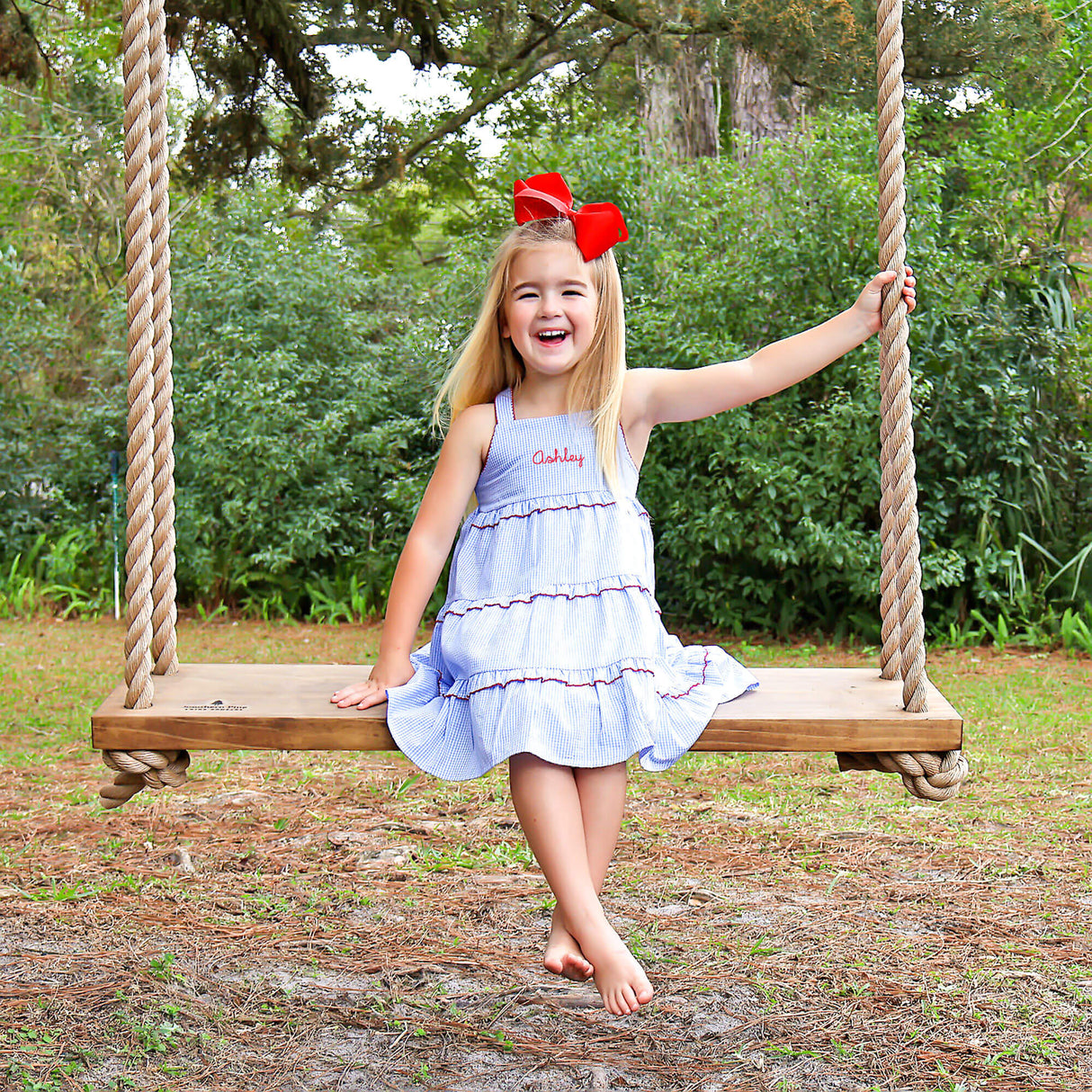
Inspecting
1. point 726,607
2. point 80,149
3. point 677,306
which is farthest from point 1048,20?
point 80,149

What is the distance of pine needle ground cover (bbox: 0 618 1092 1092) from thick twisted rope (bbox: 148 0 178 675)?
3.37 feet

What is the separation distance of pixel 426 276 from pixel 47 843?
27.7 ft

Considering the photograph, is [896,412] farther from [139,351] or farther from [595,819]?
[139,351]

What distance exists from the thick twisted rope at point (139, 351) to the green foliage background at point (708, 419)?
170 inches

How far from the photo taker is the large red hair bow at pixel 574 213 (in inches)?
87.7

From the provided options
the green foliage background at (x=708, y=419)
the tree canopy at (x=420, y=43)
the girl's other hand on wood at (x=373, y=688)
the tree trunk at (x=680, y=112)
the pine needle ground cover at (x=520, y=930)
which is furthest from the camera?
the tree trunk at (x=680, y=112)

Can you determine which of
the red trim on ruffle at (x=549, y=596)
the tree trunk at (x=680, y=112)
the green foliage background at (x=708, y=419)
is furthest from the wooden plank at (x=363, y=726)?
the tree trunk at (x=680, y=112)

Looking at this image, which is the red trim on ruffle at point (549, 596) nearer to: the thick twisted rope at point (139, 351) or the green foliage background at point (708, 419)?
the thick twisted rope at point (139, 351)

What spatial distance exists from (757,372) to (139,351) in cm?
112

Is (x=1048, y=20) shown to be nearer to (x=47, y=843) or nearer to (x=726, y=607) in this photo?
(x=726, y=607)

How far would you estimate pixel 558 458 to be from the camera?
229 centimetres

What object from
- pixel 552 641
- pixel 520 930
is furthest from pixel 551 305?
pixel 520 930

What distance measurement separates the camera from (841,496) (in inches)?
254

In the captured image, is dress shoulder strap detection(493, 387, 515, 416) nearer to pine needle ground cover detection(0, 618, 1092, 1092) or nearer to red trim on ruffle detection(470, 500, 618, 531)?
red trim on ruffle detection(470, 500, 618, 531)
